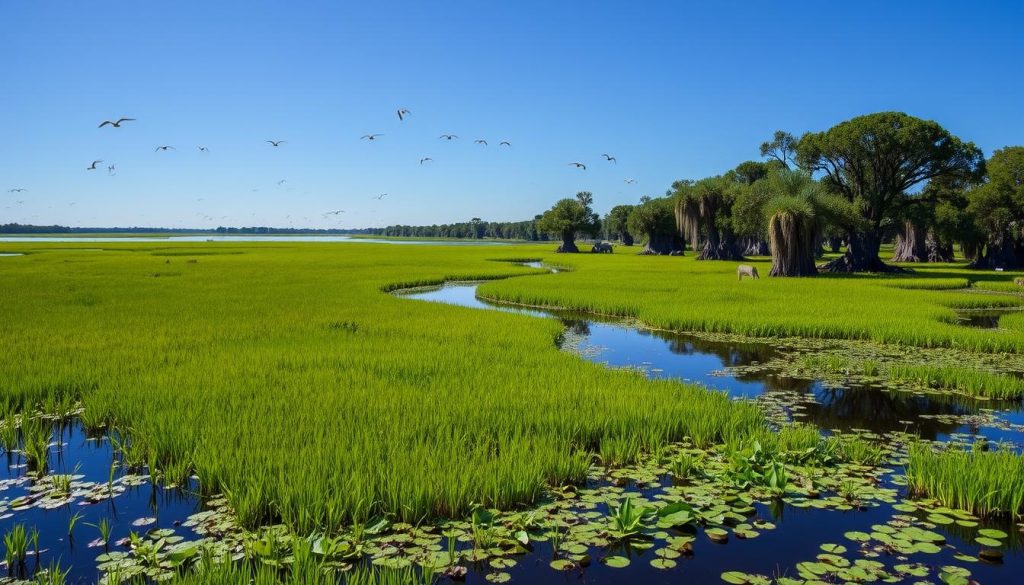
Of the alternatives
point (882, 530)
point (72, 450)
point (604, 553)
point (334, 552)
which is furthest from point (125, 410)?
point (882, 530)

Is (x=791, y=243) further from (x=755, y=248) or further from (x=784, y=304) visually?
(x=755, y=248)

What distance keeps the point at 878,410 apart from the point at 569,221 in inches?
3101

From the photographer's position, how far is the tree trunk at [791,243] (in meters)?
37.2

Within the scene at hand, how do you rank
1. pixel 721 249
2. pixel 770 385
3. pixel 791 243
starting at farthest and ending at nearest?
pixel 721 249 < pixel 791 243 < pixel 770 385

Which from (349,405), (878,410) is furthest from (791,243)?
(349,405)

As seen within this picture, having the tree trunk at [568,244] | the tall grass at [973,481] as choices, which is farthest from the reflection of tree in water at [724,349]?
the tree trunk at [568,244]

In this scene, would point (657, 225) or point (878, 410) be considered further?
point (657, 225)

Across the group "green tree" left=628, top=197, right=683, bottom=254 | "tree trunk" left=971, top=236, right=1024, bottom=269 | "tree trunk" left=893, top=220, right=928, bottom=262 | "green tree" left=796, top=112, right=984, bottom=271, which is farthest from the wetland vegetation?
"green tree" left=628, top=197, right=683, bottom=254

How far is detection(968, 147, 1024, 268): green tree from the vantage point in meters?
44.0

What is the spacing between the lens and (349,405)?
8.95 m

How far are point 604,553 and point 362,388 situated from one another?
5.64 meters

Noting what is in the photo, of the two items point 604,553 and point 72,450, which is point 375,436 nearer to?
point 604,553

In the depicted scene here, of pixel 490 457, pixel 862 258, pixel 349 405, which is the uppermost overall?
pixel 862 258

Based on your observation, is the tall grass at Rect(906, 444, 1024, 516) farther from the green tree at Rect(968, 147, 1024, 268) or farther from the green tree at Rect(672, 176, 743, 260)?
the green tree at Rect(672, 176, 743, 260)
